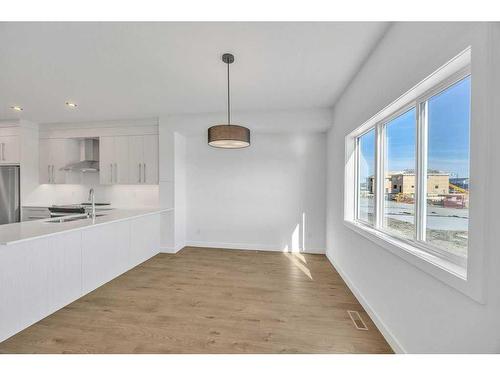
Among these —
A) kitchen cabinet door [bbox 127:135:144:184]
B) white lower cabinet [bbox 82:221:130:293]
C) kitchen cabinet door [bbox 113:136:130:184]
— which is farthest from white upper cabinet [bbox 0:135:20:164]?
white lower cabinet [bbox 82:221:130:293]

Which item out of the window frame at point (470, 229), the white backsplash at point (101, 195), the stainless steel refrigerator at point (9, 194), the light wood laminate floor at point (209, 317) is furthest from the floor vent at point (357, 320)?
the stainless steel refrigerator at point (9, 194)

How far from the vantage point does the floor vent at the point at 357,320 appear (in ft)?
6.34

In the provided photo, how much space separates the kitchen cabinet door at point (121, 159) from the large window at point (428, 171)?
4424 millimetres

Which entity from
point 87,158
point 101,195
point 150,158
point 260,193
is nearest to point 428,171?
point 260,193

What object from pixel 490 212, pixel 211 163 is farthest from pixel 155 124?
pixel 490 212

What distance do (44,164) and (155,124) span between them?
276 cm

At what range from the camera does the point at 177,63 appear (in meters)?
2.27

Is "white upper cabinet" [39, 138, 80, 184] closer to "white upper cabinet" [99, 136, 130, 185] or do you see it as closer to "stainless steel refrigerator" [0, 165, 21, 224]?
"stainless steel refrigerator" [0, 165, 21, 224]

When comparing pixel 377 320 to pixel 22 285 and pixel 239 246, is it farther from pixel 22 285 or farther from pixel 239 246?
pixel 22 285

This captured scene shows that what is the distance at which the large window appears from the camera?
1.25 m

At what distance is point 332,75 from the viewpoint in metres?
2.52

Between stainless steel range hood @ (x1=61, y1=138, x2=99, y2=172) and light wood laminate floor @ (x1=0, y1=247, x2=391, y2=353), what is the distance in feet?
8.84

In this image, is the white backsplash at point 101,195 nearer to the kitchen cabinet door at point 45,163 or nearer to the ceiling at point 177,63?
the kitchen cabinet door at point 45,163

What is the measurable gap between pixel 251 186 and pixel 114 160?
2917mm
